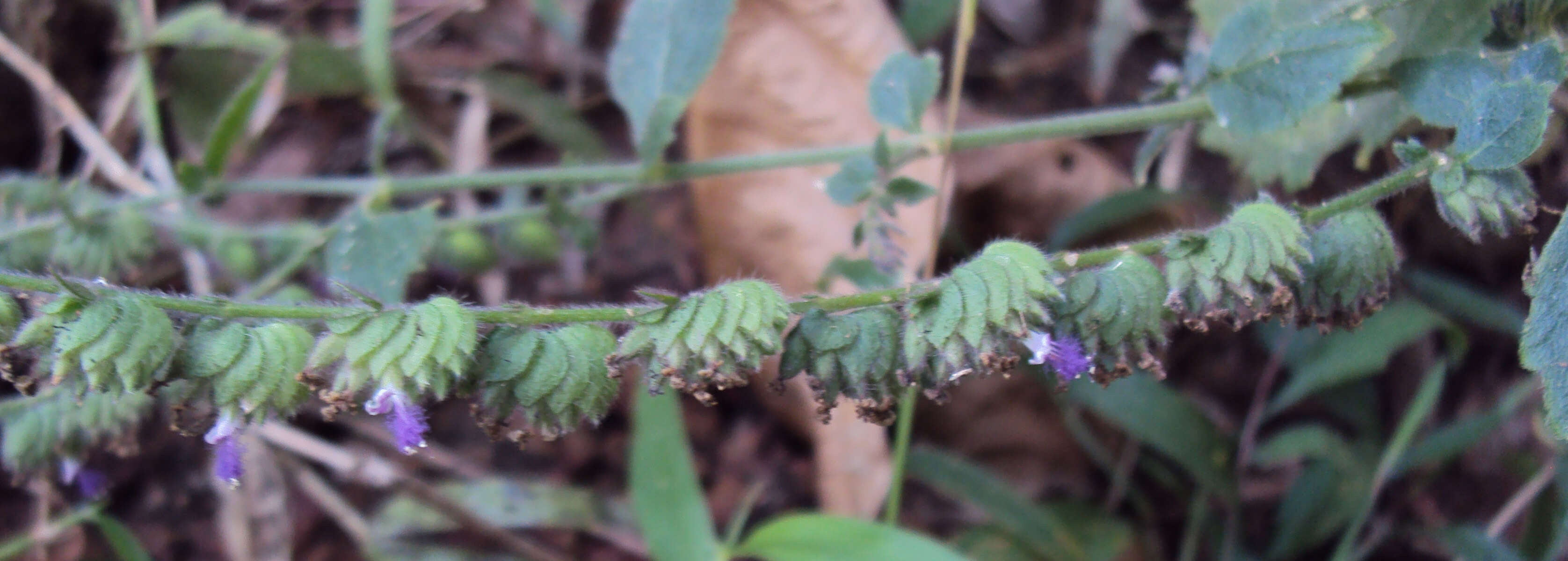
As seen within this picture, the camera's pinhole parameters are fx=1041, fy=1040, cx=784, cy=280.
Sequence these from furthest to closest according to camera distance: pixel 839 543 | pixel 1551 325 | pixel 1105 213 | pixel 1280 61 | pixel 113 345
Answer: pixel 1105 213, pixel 839 543, pixel 1280 61, pixel 1551 325, pixel 113 345

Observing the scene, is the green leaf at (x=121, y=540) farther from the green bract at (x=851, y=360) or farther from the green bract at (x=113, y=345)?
the green bract at (x=851, y=360)

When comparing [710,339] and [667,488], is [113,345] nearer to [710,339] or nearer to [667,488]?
[710,339]

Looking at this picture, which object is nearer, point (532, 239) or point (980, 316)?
point (980, 316)

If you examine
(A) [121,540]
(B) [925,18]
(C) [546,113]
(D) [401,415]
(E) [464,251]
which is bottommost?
(A) [121,540]

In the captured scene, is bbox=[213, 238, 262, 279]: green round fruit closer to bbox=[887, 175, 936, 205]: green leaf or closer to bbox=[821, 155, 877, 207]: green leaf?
bbox=[821, 155, 877, 207]: green leaf

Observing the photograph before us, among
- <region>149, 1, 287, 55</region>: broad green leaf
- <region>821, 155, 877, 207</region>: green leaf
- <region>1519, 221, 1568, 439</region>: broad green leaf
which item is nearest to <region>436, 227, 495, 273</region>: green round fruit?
<region>149, 1, 287, 55</region>: broad green leaf

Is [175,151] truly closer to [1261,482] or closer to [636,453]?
[636,453]

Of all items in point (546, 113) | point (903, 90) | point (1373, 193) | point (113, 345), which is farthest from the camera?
point (546, 113)

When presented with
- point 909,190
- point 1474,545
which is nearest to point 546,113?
point 909,190
